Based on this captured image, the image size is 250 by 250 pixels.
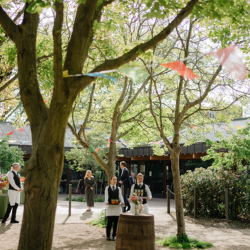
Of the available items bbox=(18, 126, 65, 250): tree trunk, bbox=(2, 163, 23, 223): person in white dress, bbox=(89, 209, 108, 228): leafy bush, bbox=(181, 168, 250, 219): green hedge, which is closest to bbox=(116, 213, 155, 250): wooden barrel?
bbox=(18, 126, 65, 250): tree trunk

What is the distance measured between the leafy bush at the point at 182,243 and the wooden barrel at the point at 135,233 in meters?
1.69

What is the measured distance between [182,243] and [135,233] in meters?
2.20

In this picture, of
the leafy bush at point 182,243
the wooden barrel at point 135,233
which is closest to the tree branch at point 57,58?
the wooden barrel at point 135,233

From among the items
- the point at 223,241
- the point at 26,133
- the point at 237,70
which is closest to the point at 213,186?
the point at 223,241

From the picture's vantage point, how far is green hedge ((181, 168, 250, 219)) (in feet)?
35.1

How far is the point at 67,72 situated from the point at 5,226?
22.1ft

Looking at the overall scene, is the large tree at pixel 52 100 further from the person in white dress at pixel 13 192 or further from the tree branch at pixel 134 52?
the person in white dress at pixel 13 192

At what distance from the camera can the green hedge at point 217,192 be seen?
10.7 m

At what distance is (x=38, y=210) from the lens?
3.66 meters

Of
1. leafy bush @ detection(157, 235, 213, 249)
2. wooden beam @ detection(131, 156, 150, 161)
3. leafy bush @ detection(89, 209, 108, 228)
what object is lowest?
leafy bush @ detection(157, 235, 213, 249)

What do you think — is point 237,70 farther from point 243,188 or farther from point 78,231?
point 243,188

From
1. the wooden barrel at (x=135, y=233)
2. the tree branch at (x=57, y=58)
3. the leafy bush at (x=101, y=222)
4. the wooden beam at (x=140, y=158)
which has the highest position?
the wooden beam at (x=140, y=158)

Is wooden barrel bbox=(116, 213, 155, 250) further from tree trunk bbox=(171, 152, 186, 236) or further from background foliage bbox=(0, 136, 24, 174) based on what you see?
background foliage bbox=(0, 136, 24, 174)

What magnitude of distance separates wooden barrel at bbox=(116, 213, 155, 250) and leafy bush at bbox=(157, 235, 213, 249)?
1691 mm
